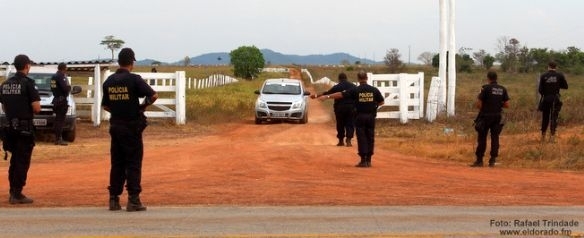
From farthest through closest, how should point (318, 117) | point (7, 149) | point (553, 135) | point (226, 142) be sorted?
point (318, 117) → point (226, 142) → point (553, 135) → point (7, 149)

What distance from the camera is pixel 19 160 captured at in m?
9.22

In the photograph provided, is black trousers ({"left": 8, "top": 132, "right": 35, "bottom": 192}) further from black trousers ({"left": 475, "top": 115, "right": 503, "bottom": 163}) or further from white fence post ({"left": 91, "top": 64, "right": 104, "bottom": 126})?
white fence post ({"left": 91, "top": 64, "right": 104, "bottom": 126})

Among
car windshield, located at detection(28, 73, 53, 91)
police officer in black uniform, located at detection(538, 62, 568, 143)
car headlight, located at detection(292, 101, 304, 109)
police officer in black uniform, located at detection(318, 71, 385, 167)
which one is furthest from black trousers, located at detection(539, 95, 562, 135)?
car windshield, located at detection(28, 73, 53, 91)

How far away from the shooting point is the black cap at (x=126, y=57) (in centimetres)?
832

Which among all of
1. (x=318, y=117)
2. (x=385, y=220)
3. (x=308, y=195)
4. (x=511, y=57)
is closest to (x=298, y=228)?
(x=385, y=220)

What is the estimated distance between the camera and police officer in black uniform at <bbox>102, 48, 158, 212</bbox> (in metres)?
8.27

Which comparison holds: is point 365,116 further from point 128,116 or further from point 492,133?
point 128,116

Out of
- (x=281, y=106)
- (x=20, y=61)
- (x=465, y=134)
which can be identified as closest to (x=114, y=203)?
(x=20, y=61)

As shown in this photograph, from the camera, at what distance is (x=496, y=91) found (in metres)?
13.5

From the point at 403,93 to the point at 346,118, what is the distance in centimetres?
716

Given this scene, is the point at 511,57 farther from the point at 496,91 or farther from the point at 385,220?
the point at 385,220

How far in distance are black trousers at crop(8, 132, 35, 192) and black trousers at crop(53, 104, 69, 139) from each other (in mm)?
8116

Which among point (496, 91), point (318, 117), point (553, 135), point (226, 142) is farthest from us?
point (318, 117)

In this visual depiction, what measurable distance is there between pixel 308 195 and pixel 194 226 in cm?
250
